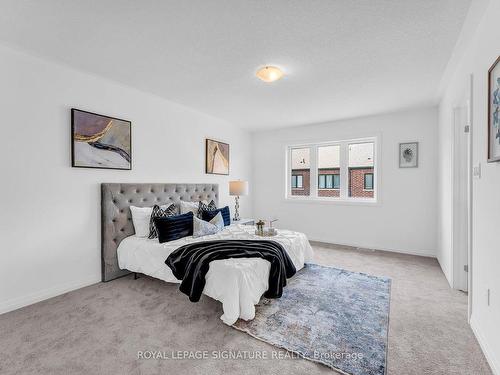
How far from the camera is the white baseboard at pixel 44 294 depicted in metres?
2.42

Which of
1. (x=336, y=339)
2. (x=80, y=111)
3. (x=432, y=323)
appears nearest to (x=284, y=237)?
(x=336, y=339)

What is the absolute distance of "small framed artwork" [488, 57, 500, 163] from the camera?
157cm

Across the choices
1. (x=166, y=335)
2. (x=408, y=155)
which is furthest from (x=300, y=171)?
(x=166, y=335)

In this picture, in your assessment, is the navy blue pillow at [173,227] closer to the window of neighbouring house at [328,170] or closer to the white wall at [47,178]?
the white wall at [47,178]

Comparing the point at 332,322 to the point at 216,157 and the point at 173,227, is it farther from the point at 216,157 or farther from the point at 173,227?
the point at 216,157

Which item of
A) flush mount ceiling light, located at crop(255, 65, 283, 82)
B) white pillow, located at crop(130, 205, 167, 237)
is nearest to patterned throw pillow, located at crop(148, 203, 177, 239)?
white pillow, located at crop(130, 205, 167, 237)

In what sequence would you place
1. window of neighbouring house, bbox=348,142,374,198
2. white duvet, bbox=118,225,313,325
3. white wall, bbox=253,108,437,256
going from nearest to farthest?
white duvet, bbox=118,225,313,325 < white wall, bbox=253,108,437,256 < window of neighbouring house, bbox=348,142,374,198

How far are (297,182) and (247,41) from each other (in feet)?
12.6

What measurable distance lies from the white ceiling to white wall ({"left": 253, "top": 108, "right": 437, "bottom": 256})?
952 mm

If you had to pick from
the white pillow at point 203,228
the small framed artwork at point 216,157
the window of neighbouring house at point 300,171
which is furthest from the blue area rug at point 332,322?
the window of neighbouring house at point 300,171

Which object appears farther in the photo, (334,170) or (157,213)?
(334,170)

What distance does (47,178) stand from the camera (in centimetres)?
268

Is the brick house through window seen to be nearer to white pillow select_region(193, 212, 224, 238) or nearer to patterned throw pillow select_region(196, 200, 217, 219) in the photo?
patterned throw pillow select_region(196, 200, 217, 219)

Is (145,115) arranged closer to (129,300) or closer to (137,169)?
(137,169)
